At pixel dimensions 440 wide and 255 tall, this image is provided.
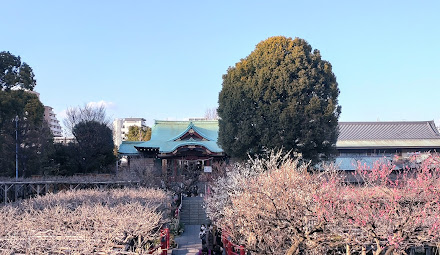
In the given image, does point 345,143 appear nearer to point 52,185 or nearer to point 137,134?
point 52,185

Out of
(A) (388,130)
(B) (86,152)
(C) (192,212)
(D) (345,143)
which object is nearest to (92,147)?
(B) (86,152)

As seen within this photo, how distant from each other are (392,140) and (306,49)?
16.6m

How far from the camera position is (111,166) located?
1209 inches

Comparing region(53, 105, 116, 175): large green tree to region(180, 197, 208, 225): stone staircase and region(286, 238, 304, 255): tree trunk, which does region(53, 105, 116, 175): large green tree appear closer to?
region(180, 197, 208, 225): stone staircase

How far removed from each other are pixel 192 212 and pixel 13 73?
1621 cm

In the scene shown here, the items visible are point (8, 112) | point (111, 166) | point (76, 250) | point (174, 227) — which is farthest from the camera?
point (111, 166)

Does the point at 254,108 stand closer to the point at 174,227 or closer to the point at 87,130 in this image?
the point at 174,227

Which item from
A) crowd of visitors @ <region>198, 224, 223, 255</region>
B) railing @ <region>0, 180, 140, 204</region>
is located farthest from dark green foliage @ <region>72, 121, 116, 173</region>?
crowd of visitors @ <region>198, 224, 223, 255</region>

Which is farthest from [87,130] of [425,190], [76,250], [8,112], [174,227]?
[425,190]

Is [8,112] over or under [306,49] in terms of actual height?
under

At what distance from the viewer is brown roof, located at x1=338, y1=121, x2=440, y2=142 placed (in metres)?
31.1

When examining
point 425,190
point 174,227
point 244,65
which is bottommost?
point 174,227

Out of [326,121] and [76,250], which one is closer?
[76,250]

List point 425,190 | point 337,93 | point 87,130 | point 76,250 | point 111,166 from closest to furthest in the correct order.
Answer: point 76,250
point 425,190
point 337,93
point 87,130
point 111,166
